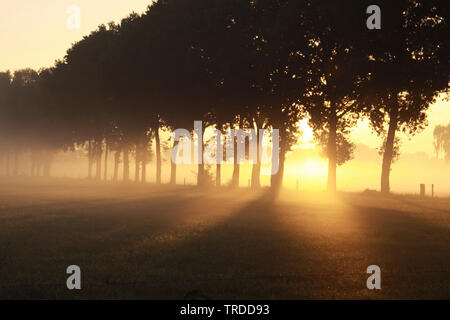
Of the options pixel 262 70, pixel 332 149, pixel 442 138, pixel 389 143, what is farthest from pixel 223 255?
pixel 442 138

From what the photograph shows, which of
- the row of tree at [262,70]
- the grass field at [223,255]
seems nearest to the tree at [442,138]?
the row of tree at [262,70]

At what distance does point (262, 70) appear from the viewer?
44.2 metres

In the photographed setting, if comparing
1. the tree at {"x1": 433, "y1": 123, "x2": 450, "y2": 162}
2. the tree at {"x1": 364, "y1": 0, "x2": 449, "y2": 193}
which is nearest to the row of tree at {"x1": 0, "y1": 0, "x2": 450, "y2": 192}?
the tree at {"x1": 364, "y1": 0, "x2": 449, "y2": 193}

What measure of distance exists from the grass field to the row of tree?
11.3 meters

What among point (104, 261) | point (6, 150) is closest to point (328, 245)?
point (104, 261)

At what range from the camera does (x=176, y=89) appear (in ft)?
177

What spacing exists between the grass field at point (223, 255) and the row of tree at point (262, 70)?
11.3m

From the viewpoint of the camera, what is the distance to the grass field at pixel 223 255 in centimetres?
1279

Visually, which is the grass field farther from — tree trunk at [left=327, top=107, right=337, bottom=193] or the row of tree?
tree trunk at [left=327, top=107, right=337, bottom=193]

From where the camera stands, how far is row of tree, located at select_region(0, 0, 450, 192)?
35812 mm

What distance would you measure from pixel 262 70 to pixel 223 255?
28.7m

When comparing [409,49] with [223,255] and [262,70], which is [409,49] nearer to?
→ [262,70]
